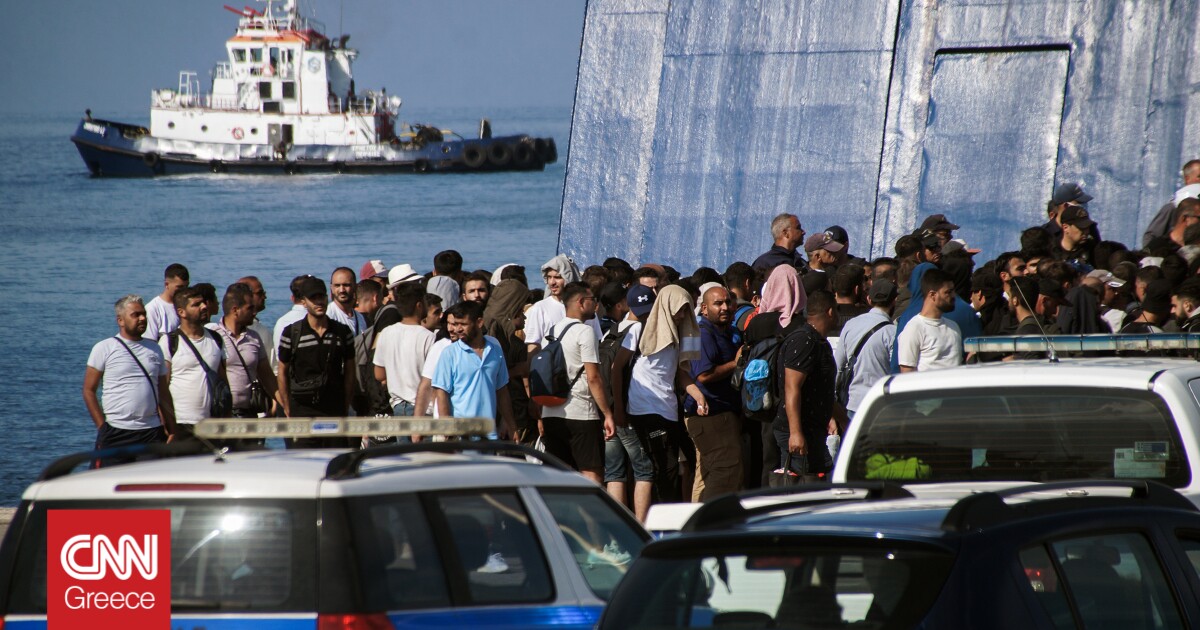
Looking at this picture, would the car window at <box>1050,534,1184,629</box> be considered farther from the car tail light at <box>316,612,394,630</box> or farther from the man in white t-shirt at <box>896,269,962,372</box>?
the man in white t-shirt at <box>896,269,962,372</box>

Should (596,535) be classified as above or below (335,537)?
below

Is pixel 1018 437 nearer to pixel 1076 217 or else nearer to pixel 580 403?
pixel 580 403

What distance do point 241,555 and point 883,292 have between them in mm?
5287

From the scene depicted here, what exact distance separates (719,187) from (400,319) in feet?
26.0

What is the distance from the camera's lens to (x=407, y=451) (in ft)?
15.9

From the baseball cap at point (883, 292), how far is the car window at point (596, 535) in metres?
3.76

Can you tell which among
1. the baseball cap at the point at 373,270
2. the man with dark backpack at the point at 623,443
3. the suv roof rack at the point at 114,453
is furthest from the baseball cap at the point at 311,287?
the suv roof rack at the point at 114,453

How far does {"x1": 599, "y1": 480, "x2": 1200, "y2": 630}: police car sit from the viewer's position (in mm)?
3305

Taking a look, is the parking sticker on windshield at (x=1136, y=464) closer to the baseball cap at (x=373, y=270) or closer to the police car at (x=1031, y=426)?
the police car at (x=1031, y=426)

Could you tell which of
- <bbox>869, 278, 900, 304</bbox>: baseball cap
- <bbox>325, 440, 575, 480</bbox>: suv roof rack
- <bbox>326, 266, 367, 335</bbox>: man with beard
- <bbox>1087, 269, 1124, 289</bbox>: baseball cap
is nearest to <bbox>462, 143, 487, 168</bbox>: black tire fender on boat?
<bbox>326, 266, 367, 335</bbox>: man with beard

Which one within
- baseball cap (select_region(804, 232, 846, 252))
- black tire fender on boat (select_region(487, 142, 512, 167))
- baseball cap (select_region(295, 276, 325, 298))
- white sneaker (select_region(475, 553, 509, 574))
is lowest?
white sneaker (select_region(475, 553, 509, 574))

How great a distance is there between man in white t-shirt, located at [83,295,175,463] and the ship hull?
231 feet

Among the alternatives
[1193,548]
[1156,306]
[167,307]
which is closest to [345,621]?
[1193,548]

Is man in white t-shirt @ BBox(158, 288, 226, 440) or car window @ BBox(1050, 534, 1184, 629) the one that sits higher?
car window @ BBox(1050, 534, 1184, 629)
